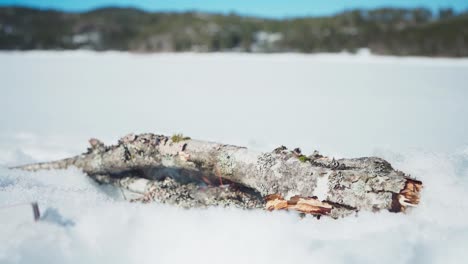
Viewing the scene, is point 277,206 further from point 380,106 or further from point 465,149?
point 380,106

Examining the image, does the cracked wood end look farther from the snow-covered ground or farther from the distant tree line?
the distant tree line

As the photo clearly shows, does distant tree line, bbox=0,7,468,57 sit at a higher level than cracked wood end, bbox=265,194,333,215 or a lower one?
higher

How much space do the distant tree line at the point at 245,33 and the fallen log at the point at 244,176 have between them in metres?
29.0

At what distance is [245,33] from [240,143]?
67355mm

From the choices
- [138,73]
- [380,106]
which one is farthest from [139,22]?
[380,106]

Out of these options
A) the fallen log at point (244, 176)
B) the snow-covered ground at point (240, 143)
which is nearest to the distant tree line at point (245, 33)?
the snow-covered ground at point (240, 143)

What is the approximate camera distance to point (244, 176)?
259 cm

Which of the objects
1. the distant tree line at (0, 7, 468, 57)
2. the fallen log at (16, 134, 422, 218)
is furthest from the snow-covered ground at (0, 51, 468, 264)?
the distant tree line at (0, 7, 468, 57)

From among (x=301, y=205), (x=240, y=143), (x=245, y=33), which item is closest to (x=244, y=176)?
(x=301, y=205)

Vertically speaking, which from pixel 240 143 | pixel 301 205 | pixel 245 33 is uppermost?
pixel 245 33

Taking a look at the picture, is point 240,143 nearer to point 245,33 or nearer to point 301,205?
point 301,205

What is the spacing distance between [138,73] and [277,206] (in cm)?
1876

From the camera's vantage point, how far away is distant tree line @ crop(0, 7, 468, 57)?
36.6 m

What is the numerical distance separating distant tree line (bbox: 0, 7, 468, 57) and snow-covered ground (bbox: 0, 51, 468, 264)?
68.9 ft
